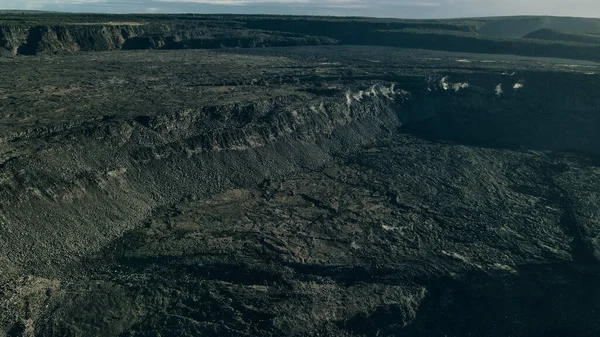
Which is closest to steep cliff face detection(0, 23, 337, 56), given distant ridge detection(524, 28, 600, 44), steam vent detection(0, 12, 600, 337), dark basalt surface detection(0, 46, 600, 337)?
steam vent detection(0, 12, 600, 337)

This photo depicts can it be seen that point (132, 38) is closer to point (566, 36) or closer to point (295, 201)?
point (295, 201)

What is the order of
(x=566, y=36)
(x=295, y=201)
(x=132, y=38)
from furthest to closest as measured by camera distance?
1. (x=566, y=36)
2. (x=132, y=38)
3. (x=295, y=201)

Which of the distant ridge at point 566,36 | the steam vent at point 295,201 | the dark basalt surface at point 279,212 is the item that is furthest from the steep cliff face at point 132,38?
the distant ridge at point 566,36

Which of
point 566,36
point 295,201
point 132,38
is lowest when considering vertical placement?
point 295,201

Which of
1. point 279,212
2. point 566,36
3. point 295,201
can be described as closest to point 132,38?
point 295,201

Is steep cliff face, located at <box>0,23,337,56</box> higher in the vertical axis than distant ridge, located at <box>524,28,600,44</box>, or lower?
lower

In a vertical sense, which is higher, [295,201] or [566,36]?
[566,36]

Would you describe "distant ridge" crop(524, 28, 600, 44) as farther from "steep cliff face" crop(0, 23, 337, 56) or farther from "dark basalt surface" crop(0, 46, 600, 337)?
"dark basalt surface" crop(0, 46, 600, 337)

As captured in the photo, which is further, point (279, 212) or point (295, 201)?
point (295, 201)

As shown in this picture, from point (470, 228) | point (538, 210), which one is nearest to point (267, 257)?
point (470, 228)

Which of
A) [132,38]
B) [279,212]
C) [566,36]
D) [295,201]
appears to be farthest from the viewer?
[566,36]
